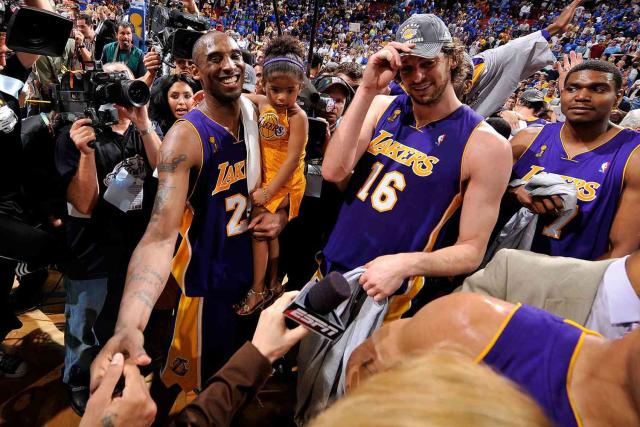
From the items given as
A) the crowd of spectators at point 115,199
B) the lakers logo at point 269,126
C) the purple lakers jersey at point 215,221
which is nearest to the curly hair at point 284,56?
the crowd of spectators at point 115,199

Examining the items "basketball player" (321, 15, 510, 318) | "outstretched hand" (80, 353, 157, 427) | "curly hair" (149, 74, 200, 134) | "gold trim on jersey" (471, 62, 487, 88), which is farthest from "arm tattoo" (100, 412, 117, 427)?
"gold trim on jersey" (471, 62, 487, 88)

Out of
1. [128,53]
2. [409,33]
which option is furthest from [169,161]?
[128,53]

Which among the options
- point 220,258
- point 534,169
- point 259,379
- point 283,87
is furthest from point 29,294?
point 534,169

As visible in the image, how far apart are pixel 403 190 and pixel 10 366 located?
2730mm

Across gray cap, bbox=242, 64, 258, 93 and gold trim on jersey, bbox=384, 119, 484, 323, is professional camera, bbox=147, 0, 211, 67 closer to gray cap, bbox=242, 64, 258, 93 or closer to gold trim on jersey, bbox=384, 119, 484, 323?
gray cap, bbox=242, 64, 258, 93

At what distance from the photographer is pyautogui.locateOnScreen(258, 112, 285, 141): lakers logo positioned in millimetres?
2234

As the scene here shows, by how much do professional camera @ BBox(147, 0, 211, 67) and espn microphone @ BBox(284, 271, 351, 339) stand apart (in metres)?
1.90

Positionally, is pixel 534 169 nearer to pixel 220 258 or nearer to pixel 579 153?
pixel 579 153

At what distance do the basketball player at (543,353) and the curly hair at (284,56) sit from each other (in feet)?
5.52

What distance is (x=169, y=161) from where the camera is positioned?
184cm

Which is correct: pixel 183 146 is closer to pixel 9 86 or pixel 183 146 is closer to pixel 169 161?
pixel 169 161

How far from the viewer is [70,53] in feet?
20.1

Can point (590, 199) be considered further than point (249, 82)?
No

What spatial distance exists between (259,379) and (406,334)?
0.47m
